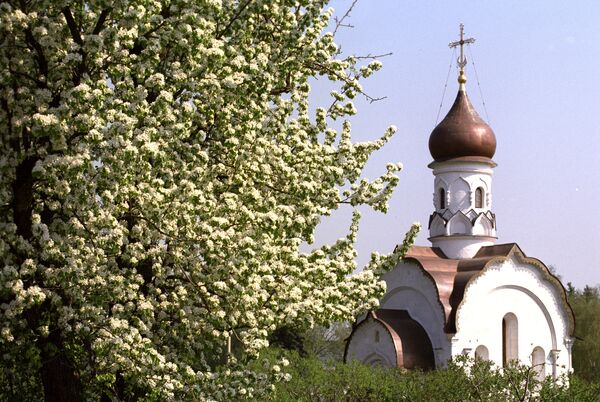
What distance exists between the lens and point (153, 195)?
8.77 metres

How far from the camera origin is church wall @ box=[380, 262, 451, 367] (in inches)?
1075

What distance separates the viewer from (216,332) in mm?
9453

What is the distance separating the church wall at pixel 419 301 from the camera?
1075 inches

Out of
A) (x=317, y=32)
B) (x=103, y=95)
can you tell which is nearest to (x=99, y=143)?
(x=103, y=95)

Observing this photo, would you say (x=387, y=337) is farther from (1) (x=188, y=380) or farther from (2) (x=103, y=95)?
(2) (x=103, y=95)

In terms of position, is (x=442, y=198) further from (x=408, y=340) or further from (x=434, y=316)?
(x=408, y=340)

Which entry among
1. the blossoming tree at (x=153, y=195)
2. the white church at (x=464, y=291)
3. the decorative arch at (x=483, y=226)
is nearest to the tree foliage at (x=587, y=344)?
the white church at (x=464, y=291)

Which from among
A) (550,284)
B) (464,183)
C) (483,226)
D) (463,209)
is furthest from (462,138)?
(550,284)

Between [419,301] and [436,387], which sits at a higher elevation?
[419,301]

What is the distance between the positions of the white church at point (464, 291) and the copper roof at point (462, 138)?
3cm

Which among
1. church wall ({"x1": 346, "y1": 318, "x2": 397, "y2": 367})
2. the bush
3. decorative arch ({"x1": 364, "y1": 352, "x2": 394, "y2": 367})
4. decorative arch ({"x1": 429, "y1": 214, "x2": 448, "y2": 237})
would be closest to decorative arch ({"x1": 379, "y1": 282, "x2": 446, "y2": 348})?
church wall ({"x1": 346, "y1": 318, "x2": 397, "y2": 367})

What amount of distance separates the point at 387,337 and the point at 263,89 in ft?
60.9

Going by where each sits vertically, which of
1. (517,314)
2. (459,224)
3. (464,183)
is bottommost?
(517,314)

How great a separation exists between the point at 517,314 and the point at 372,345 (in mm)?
5061
